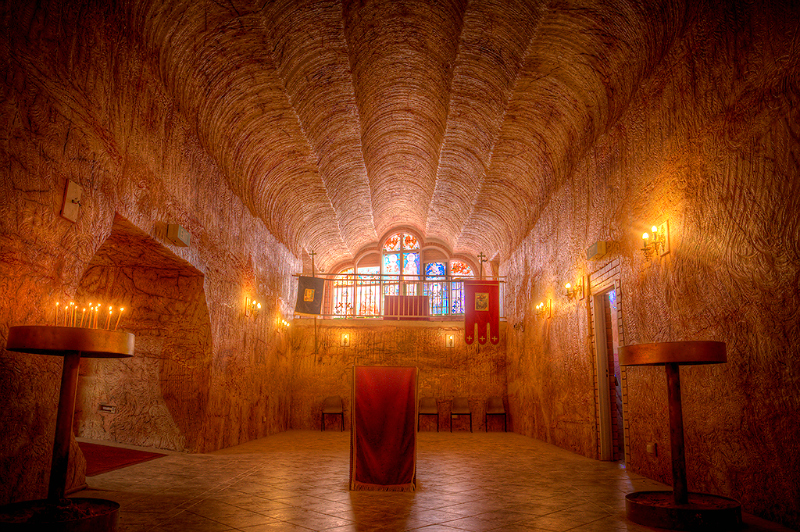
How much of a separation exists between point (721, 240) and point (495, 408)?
909cm

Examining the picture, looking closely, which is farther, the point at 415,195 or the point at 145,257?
the point at 415,195

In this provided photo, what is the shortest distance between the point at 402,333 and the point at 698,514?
10072mm

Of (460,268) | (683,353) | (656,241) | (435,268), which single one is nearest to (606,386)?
(656,241)

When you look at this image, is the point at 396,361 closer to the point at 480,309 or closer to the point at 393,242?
the point at 480,309

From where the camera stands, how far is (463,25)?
7844 millimetres

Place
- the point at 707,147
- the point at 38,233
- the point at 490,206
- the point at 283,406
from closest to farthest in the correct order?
the point at 38,233
the point at 707,147
the point at 283,406
the point at 490,206

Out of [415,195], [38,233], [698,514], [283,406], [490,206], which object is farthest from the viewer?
[415,195]

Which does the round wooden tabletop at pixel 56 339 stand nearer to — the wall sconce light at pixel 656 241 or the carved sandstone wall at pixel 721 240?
the carved sandstone wall at pixel 721 240

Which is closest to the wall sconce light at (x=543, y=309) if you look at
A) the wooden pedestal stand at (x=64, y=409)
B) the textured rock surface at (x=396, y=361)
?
the textured rock surface at (x=396, y=361)

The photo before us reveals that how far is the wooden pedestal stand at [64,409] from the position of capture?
3186 mm

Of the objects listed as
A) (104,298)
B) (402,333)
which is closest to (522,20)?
(104,298)

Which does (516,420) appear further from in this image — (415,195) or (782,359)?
(782,359)

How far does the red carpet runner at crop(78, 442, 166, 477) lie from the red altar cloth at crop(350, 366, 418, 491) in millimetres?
2894

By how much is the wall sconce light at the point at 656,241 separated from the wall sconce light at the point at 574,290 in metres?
2.30
